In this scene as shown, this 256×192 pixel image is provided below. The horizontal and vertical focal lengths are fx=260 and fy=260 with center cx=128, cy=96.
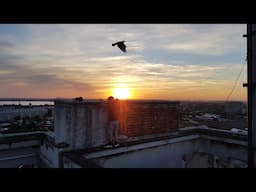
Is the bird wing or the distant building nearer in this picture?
the bird wing

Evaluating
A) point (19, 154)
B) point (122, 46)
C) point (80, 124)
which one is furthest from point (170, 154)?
point (122, 46)

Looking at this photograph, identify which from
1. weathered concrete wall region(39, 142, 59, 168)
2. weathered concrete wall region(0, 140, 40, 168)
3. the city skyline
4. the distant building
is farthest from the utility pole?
the distant building

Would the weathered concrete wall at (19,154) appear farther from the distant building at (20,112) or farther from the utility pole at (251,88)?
the utility pole at (251,88)

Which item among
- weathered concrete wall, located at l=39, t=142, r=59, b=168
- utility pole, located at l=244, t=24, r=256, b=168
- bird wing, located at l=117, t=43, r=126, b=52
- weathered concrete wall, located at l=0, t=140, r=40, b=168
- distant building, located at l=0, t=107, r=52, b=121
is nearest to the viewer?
bird wing, located at l=117, t=43, r=126, b=52

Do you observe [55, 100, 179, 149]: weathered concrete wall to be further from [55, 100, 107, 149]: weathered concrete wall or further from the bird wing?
the bird wing

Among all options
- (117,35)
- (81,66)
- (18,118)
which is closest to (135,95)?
(81,66)

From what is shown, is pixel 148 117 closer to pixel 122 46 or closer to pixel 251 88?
pixel 251 88

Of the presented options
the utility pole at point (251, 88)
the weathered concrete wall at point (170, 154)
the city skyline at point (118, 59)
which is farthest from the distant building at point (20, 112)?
the utility pole at point (251, 88)
